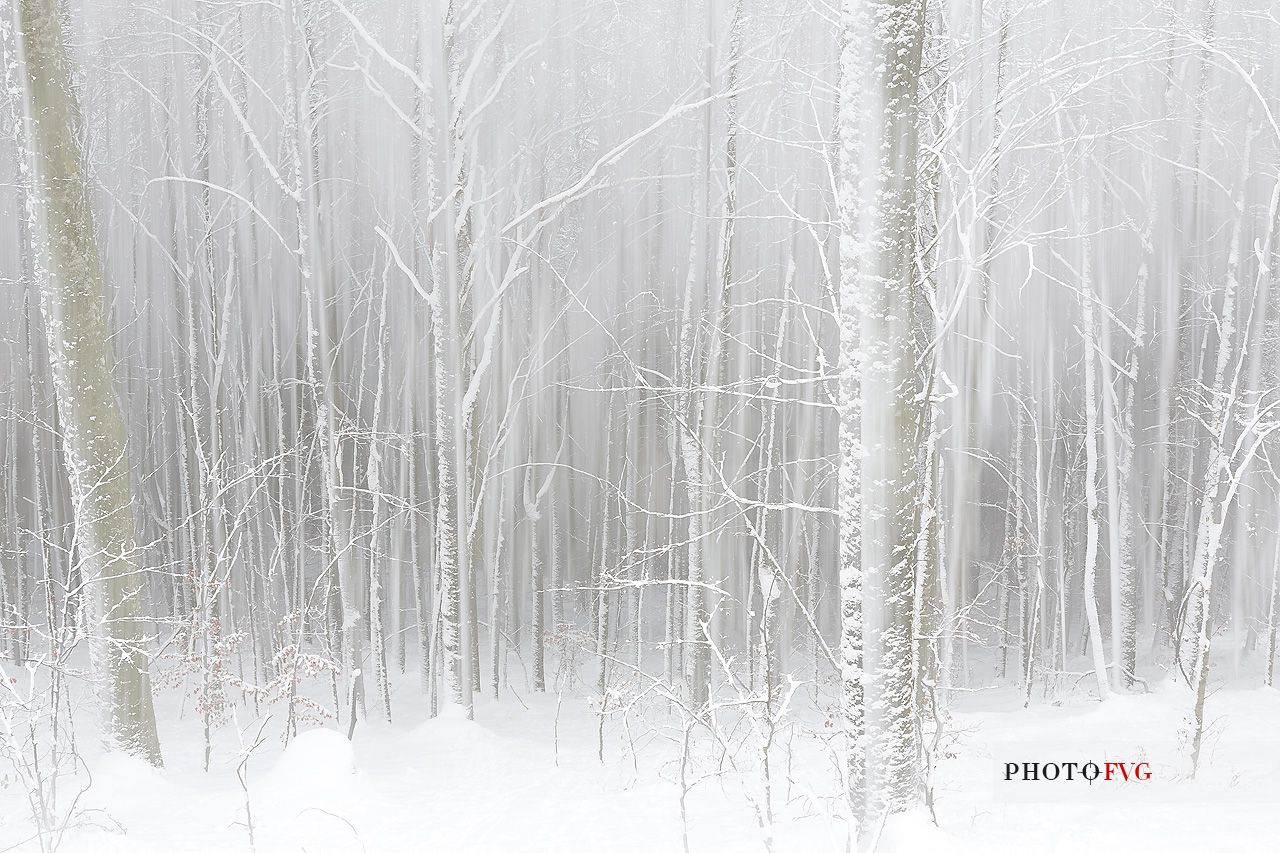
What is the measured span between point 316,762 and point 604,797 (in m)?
2.40

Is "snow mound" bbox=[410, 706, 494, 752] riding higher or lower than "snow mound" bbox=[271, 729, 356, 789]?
lower

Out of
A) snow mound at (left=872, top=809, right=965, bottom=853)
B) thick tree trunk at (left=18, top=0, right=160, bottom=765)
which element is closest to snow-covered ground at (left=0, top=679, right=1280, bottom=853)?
snow mound at (left=872, top=809, right=965, bottom=853)

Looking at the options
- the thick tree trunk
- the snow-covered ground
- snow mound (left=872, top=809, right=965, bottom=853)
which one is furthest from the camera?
the thick tree trunk

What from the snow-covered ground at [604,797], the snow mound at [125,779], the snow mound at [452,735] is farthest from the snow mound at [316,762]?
the snow mound at [452,735]

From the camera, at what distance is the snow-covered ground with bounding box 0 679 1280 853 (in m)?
5.05

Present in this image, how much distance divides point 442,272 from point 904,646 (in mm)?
7527

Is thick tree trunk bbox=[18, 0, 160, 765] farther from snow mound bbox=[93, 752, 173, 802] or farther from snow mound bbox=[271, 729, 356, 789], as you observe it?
snow mound bbox=[271, 729, 356, 789]

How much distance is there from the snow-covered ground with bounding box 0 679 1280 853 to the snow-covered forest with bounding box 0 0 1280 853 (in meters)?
0.06

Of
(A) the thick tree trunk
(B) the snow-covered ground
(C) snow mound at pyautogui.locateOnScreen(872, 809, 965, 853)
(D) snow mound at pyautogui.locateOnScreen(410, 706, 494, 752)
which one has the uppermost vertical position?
(A) the thick tree trunk

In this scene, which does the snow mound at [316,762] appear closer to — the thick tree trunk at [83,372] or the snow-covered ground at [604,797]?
the snow-covered ground at [604,797]

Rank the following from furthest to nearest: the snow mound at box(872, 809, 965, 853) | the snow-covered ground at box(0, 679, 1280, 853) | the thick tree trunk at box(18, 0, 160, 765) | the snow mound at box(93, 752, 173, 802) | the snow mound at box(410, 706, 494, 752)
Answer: the snow mound at box(410, 706, 494, 752) < the thick tree trunk at box(18, 0, 160, 765) < the snow mound at box(93, 752, 173, 802) < the snow-covered ground at box(0, 679, 1280, 853) < the snow mound at box(872, 809, 965, 853)

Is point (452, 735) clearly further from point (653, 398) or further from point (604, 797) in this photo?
point (653, 398)

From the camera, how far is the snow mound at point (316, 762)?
650 cm

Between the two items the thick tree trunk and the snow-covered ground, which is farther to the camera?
the thick tree trunk
